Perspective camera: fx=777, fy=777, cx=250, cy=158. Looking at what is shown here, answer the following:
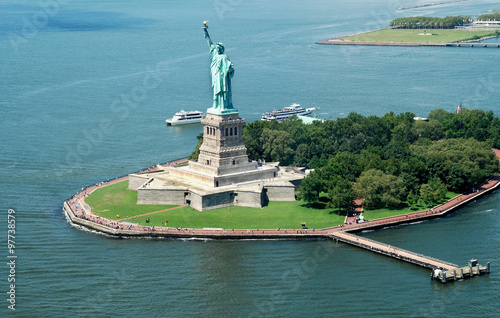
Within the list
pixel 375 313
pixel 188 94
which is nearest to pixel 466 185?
pixel 375 313

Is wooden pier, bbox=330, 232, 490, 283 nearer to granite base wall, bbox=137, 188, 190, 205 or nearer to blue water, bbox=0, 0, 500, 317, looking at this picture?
blue water, bbox=0, 0, 500, 317

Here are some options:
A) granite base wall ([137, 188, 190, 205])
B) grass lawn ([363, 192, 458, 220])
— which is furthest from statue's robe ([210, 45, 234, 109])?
grass lawn ([363, 192, 458, 220])

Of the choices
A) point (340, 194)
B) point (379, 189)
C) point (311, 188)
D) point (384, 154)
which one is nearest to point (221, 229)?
point (311, 188)

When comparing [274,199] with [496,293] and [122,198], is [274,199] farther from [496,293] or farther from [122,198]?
[496,293]

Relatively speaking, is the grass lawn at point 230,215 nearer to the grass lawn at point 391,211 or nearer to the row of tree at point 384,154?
the row of tree at point 384,154

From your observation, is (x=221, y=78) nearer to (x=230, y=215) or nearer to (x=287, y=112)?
(x=230, y=215)
